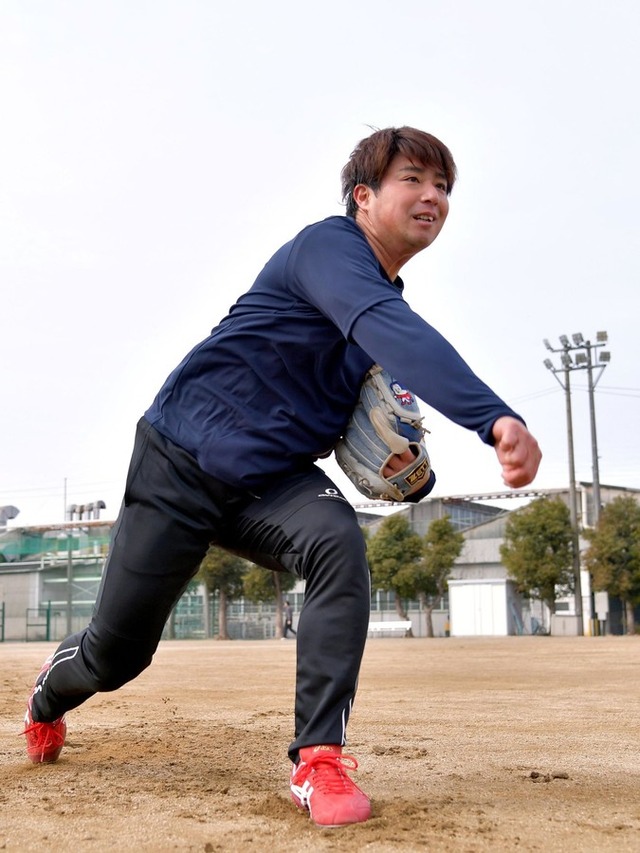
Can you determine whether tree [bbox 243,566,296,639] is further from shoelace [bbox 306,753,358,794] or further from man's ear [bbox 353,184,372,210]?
shoelace [bbox 306,753,358,794]

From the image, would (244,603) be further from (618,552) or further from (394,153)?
(394,153)

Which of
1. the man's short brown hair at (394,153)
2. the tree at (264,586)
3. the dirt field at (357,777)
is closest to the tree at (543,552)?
the tree at (264,586)

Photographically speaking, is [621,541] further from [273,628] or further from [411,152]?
[411,152]

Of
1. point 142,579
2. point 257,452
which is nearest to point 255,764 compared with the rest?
point 142,579

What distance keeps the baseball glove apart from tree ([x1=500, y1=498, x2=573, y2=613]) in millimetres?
39038

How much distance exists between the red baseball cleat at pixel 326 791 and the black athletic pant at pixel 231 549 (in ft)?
0.16

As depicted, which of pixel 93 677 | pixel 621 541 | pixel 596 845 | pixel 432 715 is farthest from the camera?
pixel 621 541

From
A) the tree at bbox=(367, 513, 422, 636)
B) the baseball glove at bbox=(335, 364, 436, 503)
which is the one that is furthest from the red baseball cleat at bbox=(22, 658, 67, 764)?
the tree at bbox=(367, 513, 422, 636)

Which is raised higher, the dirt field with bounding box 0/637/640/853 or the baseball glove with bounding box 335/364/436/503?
the baseball glove with bounding box 335/364/436/503

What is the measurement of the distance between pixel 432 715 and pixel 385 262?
11.2ft

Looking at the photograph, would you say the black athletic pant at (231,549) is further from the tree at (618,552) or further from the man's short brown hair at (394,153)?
the tree at (618,552)

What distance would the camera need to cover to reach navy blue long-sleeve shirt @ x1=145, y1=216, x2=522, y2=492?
3.07 meters

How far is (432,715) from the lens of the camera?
19.2ft

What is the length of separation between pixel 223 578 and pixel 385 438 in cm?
4324
